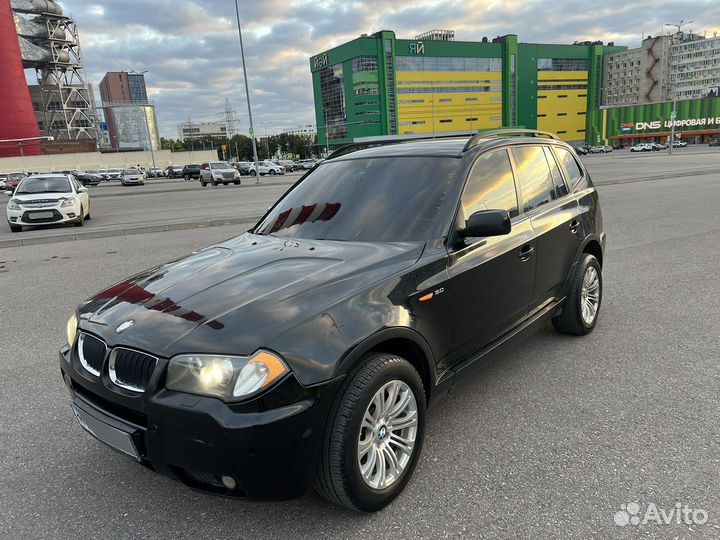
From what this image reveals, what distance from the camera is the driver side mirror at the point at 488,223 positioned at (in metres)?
2.89

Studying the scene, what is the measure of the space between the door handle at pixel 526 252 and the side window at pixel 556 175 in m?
0.92

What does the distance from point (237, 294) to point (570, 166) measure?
3578mm

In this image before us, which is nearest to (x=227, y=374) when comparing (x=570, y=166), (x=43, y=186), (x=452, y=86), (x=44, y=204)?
(x=570, y=166)

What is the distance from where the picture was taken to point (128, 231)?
40.9ft

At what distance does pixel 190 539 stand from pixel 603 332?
12.9ft

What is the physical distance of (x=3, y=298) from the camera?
6781 millimetres

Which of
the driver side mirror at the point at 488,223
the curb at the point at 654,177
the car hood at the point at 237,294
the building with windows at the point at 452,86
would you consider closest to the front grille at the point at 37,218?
the car hood at the point at 237,294

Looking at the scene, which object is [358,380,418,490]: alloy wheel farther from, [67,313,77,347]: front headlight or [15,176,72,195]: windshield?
[15,176,72,195]: windshield

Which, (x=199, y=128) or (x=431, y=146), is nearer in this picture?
(x=431, y=146)

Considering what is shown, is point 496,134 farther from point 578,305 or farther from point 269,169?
point 269,169

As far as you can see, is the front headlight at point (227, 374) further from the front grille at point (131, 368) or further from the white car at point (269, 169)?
the white car at point (269, 169)

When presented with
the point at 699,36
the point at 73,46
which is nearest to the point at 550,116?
the point at 699,36

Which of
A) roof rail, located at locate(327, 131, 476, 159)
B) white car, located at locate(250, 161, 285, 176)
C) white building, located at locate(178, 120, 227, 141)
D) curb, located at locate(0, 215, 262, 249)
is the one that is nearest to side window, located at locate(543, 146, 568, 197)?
roof rail, located at locate(327, 131, 476, 159)

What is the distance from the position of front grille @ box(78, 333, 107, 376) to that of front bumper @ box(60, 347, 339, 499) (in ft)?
0.81
